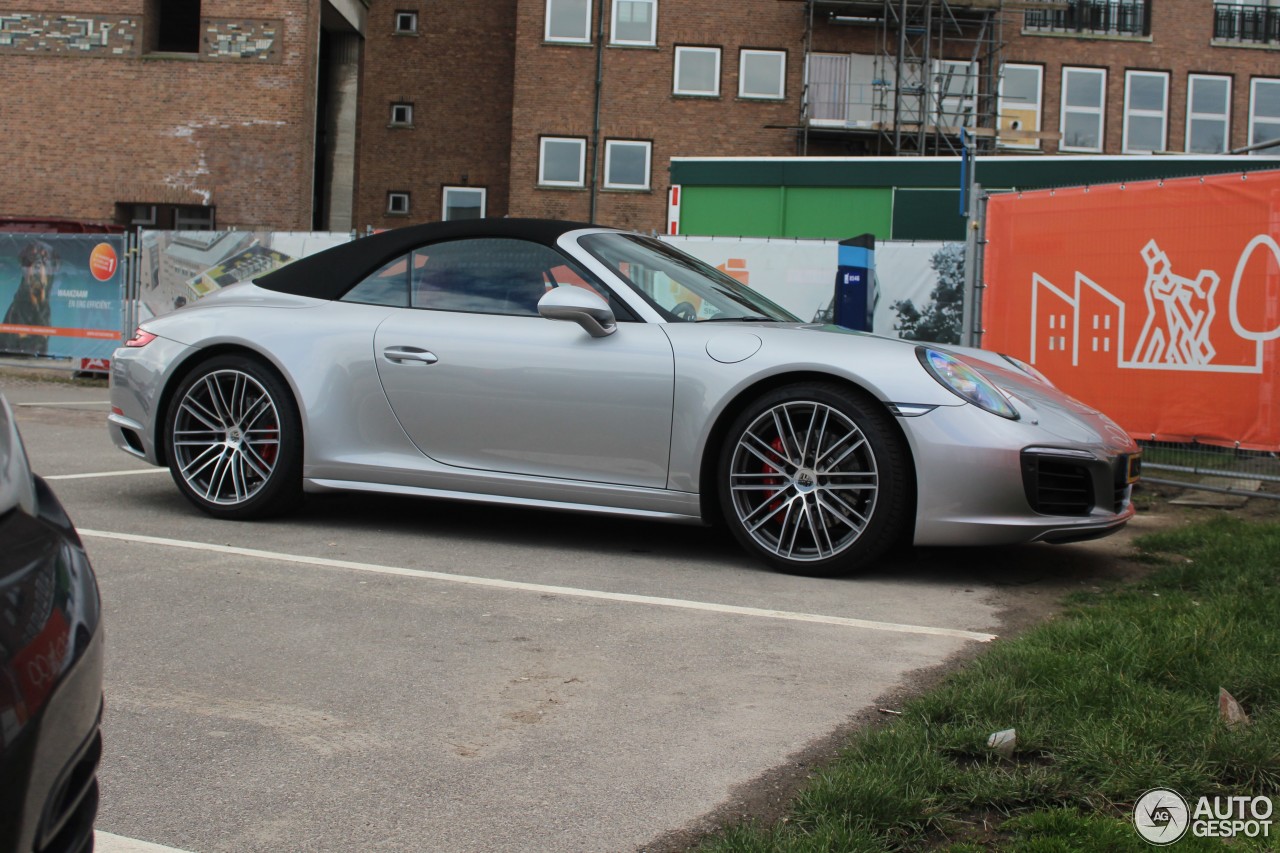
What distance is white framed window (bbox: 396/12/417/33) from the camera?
38.3m

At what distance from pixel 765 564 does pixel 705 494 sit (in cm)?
36

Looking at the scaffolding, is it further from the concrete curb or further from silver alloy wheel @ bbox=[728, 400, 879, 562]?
silver alloy wheel @ bbox=[728, 400, 879, 562]

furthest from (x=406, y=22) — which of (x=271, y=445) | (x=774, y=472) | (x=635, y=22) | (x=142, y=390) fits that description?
(x=774, y=472)

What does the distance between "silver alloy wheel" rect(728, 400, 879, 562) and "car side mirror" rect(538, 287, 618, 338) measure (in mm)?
747

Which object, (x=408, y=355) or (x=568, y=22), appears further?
(x=568, y=22)

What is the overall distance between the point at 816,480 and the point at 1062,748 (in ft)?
7.25

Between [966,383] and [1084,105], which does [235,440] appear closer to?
[966,383]

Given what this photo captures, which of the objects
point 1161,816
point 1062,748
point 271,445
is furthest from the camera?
point 271,445

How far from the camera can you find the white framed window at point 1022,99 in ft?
115

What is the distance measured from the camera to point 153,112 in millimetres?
28422

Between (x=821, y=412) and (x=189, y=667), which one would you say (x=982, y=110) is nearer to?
(x=821, y=412)

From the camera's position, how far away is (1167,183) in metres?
7.63

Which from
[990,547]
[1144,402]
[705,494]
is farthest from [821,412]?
[1144,402]

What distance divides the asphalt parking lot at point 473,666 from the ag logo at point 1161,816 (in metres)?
0.76
